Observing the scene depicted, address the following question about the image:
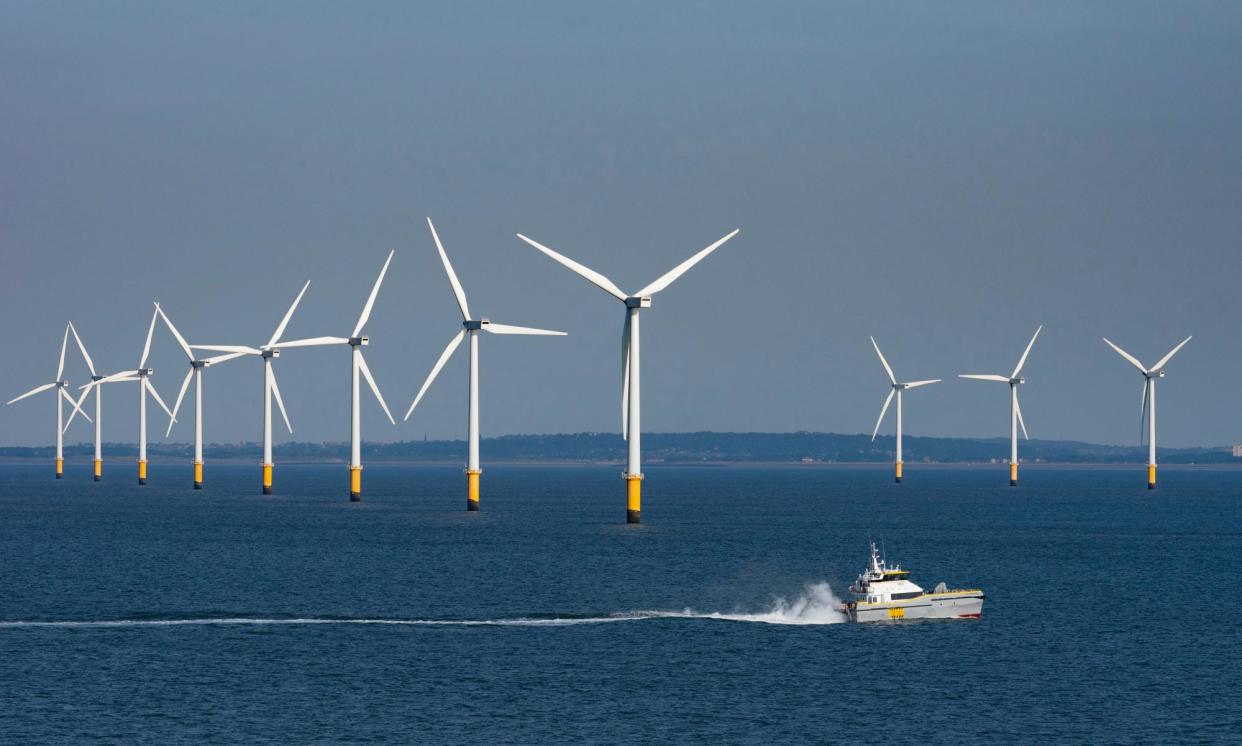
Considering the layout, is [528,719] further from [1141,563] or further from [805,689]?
[1141,563]

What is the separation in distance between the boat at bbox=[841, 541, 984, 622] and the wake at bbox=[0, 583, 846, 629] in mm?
2238

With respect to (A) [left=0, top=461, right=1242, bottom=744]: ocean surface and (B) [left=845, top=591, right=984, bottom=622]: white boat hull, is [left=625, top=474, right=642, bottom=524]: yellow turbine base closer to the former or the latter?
(A) [left=0, top=461, right=1242, bottom=744]: ocean surface

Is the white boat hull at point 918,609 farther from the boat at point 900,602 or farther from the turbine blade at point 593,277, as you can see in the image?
the turbine blade at point 593,277

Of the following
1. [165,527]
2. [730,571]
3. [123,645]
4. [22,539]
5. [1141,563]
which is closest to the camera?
[123,645]

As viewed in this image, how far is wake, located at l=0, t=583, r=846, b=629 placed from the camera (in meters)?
99.4

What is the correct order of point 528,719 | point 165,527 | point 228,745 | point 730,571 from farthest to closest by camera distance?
point 165,527 < point 730,571 < point 528,719 < point 228,745

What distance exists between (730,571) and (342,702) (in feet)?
216

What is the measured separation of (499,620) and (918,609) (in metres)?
26.4

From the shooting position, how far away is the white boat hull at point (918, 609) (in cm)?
10362

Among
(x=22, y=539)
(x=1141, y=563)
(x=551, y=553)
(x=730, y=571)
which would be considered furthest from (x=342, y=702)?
(x=22, y=539)

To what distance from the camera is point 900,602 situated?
10406cm

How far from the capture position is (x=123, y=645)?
91.2 m

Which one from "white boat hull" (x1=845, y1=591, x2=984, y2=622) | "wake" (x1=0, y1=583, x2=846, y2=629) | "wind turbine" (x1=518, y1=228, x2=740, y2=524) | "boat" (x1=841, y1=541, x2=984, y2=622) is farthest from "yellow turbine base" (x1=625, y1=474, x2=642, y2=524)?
"white boat hull" (x1=845, y1=591, x2=984, y2=622)

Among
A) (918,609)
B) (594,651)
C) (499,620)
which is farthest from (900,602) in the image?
(499,620)
